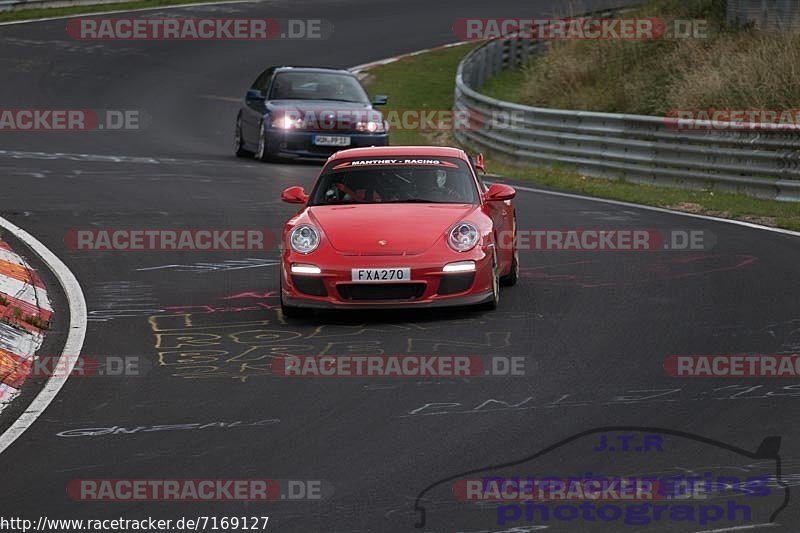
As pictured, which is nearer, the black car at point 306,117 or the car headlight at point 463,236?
the car headlight at point 463,236

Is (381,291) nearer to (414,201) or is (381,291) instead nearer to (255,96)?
(414,201)

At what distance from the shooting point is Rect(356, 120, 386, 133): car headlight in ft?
76.1

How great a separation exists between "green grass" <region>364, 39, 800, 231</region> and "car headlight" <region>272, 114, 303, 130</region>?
298 centimetres

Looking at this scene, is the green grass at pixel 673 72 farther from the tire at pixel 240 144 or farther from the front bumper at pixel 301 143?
the tire at pixel 240 144

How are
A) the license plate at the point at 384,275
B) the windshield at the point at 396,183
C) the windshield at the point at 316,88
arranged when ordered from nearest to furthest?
the license plate at the point at 384,275
the windshield at the point at 396,183
the windshield at the point at 316,88

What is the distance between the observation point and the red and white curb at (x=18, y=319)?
920cm

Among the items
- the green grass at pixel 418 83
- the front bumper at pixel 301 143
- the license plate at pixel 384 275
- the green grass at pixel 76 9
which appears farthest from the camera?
the green grass at pixel 76 9

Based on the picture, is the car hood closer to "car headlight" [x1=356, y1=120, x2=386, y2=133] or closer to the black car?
the black car

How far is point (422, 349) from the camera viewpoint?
9.81 metres

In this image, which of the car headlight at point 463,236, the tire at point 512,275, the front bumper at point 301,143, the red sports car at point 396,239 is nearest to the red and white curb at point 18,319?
the red sports car at point 396,239

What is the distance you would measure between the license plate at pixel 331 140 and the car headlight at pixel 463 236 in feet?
38.8

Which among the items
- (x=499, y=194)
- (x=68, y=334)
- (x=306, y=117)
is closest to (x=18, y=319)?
(x=68, y=334)

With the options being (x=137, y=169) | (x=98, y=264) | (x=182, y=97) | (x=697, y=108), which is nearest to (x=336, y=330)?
(x=98, y=264)

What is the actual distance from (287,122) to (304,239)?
468 inches
